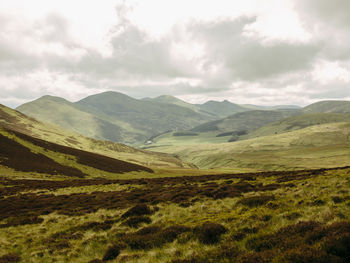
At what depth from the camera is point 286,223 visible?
1094cm

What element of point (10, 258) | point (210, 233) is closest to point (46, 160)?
point (10, 258)

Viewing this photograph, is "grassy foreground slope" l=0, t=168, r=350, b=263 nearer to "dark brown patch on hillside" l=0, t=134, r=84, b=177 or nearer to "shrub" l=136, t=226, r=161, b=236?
"shrub" l=136, t=226, r=161, b=236

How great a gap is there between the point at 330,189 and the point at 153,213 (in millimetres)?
14523

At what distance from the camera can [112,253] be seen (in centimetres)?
1099

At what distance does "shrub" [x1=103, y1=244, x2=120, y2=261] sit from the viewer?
10742 mm

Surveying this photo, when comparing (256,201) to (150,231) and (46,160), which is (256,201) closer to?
(150,231)

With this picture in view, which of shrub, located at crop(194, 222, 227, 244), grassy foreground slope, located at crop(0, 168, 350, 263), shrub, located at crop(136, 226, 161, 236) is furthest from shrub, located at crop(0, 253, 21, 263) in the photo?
shrub, located at crop(194, 222, 227, 244)

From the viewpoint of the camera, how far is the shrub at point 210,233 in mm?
10430

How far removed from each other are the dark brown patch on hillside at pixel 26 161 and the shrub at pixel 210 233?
77.3 metres

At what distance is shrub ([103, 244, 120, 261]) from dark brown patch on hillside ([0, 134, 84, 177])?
74.3 m

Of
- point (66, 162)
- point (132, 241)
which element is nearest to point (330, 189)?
point (132, 241)

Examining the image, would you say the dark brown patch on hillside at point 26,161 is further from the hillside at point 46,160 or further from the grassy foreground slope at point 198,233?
the grassy foreground slope at point 198,233

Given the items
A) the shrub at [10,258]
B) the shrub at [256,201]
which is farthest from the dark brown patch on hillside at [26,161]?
the shrub at [256,201]

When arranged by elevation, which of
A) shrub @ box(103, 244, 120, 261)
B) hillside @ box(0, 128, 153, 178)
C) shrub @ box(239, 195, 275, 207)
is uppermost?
shrub @ box(239, 195, 275, 207)
